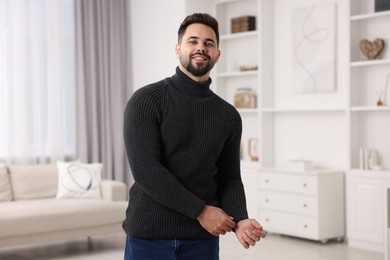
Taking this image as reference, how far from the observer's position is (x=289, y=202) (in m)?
5.98

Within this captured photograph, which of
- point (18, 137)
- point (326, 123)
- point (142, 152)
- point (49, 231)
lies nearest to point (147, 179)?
point (142, 152)

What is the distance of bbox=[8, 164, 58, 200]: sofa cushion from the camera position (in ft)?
19.1

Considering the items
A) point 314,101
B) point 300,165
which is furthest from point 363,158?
point 314,101

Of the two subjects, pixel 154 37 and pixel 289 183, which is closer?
pixel 289 183

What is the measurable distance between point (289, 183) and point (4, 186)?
8.18ft

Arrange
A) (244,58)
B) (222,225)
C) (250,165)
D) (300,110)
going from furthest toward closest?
(244,58), (250,165), (300,110), (222,225)

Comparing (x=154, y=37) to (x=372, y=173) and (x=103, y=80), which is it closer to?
(x=103, y=80)

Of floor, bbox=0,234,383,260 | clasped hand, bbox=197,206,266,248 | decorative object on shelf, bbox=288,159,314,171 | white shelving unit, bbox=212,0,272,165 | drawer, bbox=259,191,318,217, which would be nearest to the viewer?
clasped hand, bbox=197,206,266,248

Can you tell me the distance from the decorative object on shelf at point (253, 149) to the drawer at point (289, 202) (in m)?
0.55

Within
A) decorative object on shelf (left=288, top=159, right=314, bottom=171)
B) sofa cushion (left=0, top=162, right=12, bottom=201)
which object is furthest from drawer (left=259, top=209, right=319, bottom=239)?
sofa cushion (left=0, top=162, right=12, bottom=201)

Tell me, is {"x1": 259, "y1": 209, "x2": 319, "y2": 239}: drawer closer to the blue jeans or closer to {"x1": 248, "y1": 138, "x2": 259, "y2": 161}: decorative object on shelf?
{"x1": 248, "y1": 138, "x2": 259, "y2": 161}: decorative object on shelf

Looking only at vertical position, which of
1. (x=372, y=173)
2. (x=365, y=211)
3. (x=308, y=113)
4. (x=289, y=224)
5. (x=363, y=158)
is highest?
(x=308, y=113)

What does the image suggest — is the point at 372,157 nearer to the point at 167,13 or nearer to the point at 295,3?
the point at 295,3

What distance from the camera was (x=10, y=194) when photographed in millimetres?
5754
